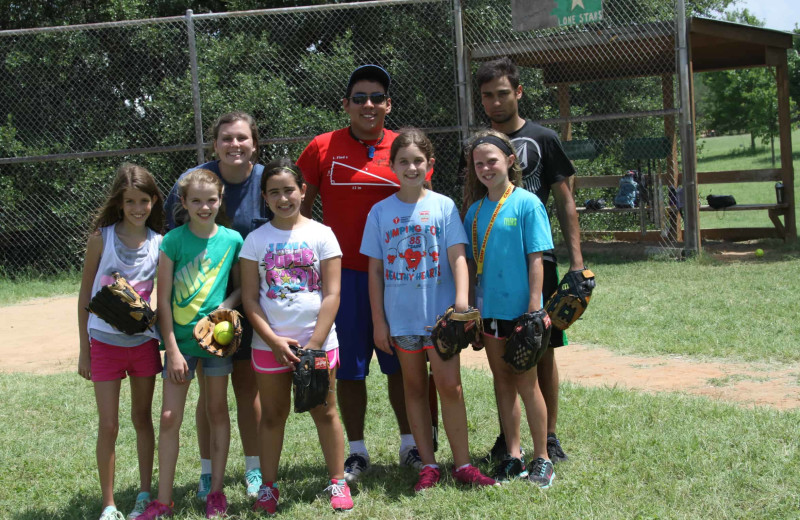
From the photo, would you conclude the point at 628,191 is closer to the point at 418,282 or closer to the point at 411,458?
the point at 411,458

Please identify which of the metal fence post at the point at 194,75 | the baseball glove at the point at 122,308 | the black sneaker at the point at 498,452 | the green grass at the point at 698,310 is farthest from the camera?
the metal fence post at the point at 194,75

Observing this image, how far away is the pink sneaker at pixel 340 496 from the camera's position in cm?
373

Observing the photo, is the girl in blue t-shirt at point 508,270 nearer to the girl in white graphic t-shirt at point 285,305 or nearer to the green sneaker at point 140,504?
the girl in white graphic t-shirt at point 285,305

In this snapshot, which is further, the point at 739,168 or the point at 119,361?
the point at 739,168

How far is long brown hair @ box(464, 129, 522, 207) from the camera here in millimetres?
3992

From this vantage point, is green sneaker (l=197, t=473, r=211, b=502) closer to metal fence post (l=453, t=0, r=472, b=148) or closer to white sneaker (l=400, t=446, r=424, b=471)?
white sneaker (l=400, t=446, r=424, b=471)

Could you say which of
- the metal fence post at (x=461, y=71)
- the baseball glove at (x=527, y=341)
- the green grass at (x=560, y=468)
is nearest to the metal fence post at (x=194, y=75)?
the metal fence post at (x=461, y=71)

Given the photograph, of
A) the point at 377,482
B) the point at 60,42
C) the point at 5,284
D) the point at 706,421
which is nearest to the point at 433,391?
the point at 377,482

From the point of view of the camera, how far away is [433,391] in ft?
14.5

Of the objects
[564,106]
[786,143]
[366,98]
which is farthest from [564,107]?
[366,98]

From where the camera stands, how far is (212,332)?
11.8ft

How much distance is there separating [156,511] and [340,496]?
0.84 meters

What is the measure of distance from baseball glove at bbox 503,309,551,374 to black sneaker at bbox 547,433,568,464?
65 centimetres

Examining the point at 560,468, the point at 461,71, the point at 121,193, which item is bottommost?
the point at 560,468
